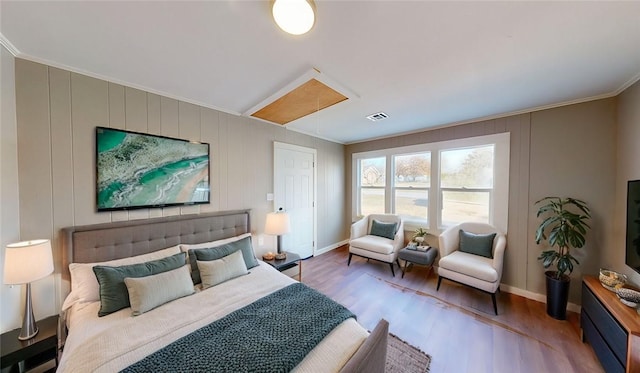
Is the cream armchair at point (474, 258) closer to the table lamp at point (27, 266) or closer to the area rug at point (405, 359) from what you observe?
the area rug at point (405, 359)

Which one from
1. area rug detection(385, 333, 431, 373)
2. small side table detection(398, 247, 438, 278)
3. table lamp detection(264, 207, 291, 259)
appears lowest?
area rug detection(385, 333, 431, 373)

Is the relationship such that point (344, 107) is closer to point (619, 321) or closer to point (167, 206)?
point (167, 206)

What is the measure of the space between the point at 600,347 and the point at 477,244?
1.34 metres

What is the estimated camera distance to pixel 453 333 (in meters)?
2.04

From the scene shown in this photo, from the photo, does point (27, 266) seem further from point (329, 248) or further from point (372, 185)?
point (372, 185)

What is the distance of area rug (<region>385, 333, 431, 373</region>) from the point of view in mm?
1646

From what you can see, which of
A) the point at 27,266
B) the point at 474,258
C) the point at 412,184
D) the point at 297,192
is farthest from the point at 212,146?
the point at 474,258

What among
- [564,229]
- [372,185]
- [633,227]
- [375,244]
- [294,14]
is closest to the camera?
[294,14]

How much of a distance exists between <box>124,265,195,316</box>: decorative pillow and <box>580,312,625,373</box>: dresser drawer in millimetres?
3207

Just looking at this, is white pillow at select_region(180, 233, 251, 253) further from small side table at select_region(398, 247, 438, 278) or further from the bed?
small side table at select_region(398, 247, 438, 278)

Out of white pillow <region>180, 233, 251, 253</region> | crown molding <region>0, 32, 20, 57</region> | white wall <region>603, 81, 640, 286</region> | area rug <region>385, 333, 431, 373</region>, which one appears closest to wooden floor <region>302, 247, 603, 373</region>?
area rug <region>385, 333, 431, 373</region>

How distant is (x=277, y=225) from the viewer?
2793mm

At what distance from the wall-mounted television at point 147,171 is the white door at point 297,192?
1169 millimetres

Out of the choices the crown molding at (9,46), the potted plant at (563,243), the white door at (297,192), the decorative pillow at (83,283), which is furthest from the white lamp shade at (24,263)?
the potted plant at (563,243)
